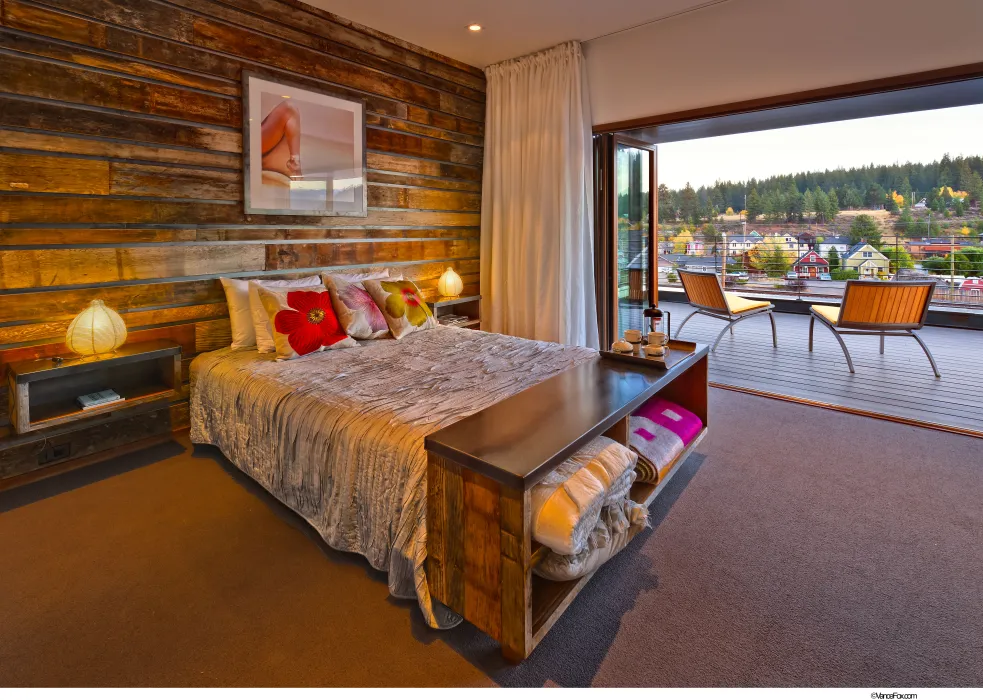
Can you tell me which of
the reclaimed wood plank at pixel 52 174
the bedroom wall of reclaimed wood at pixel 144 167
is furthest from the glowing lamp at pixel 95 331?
the reclaimed wood plank at pixel 52 174

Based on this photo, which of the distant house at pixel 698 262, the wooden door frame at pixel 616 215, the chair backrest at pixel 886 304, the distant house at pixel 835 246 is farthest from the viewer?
the distant house at pixel 698 262

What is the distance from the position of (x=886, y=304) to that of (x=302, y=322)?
441cm

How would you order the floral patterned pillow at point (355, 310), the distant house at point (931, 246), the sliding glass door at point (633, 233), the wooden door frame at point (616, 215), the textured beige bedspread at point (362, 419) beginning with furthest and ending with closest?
the distant house at point (931, 246) → the sliding glass door at point (633, 233) → the wooden door frame at point (616, 215) → the floral patterned pillow at point (355, 310) → the textured beige bedspread at point (362, 419)

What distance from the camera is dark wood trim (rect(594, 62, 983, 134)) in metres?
2.73

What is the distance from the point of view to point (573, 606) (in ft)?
5.41

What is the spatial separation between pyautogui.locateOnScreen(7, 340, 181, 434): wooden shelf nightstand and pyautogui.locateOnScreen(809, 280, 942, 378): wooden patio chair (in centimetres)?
488

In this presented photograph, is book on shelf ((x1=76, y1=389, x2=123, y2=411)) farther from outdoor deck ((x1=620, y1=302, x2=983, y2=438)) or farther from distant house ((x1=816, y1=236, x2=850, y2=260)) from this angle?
distant house ((x1=816, y1=236, x2=850, y2=260))

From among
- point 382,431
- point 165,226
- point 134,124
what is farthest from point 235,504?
point 134,124

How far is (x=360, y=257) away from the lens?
373cm

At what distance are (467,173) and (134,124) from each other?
256 centimetres

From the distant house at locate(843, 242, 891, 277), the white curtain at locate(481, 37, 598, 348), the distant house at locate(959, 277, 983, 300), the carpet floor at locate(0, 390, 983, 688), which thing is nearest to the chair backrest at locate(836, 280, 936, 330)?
the carpet floor at locate(0, 390, 983, 688)

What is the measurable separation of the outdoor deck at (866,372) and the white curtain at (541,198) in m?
0.70

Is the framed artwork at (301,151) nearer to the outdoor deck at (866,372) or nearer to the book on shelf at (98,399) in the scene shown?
the book on shelf at (98,399)

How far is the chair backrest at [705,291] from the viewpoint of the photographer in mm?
4855
